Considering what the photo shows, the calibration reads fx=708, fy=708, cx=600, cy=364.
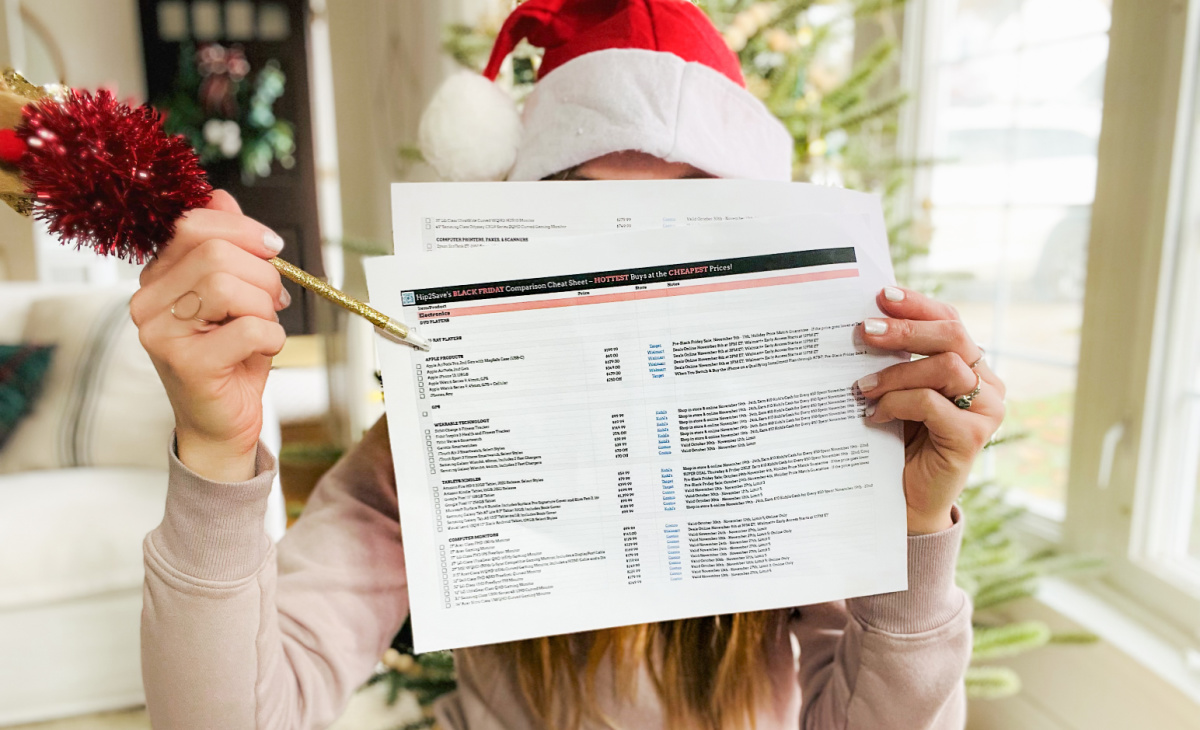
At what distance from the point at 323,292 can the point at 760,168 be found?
1.42ft

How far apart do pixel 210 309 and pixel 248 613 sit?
0.25 metres

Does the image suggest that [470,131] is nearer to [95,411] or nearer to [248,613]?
[248,613]

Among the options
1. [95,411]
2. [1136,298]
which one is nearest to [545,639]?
[1136,298]

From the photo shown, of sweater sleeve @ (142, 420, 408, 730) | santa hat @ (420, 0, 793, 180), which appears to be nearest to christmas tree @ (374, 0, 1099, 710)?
santa hat @ (420, 0, 793, 180)

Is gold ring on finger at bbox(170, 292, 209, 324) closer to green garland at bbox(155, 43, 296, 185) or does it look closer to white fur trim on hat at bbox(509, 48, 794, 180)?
white fur trim on hat at bbox(509, 48, 794, 180)

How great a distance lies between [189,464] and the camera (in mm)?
521

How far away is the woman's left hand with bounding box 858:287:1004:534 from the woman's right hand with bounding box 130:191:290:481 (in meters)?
0.45

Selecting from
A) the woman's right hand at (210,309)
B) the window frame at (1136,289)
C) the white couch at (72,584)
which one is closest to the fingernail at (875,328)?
the woman's right hand at (210,309)

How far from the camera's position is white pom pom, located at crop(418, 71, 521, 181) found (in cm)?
71

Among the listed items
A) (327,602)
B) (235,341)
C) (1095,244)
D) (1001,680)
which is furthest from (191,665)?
(1095,244)

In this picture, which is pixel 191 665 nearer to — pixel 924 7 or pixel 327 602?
pixel 327 602

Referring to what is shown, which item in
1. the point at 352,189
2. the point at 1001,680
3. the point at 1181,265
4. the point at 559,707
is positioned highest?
the point at 352,189

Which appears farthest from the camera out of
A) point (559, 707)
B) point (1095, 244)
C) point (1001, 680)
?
point (1095, 244)

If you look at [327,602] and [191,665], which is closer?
[191,665]
